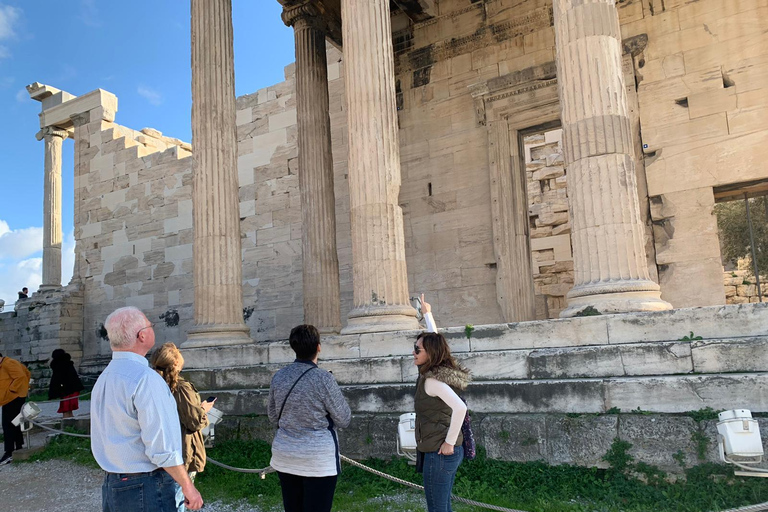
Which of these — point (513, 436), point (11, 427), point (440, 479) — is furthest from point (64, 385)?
point (440, 479)

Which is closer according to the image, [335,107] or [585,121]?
[585,121]

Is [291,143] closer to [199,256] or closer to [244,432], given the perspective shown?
[199,256]

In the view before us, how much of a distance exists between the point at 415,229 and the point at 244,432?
6.44 meters

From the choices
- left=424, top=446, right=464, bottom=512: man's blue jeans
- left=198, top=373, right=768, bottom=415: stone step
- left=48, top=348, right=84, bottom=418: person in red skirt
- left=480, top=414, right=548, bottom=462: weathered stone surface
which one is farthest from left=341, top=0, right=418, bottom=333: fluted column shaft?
left=48, top=348, right=84, bottom=418: person in red skirt

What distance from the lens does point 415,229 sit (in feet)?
44.6

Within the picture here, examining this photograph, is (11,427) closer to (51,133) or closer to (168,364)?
(168,364)

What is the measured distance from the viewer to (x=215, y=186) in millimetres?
10867

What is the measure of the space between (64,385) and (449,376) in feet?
34.2

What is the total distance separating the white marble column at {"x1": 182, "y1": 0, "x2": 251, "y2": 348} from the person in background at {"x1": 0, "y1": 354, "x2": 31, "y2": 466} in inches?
106

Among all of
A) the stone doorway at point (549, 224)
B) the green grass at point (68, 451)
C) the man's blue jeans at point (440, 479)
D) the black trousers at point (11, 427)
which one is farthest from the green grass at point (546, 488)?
the stone doorway at point (549, 224)

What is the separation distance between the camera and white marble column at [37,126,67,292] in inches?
851

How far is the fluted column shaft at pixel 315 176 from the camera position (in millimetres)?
12773

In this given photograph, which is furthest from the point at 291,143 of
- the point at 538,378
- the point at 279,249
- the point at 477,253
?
the point at 538,378

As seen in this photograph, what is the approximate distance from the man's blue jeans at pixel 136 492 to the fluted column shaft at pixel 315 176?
9.24m
